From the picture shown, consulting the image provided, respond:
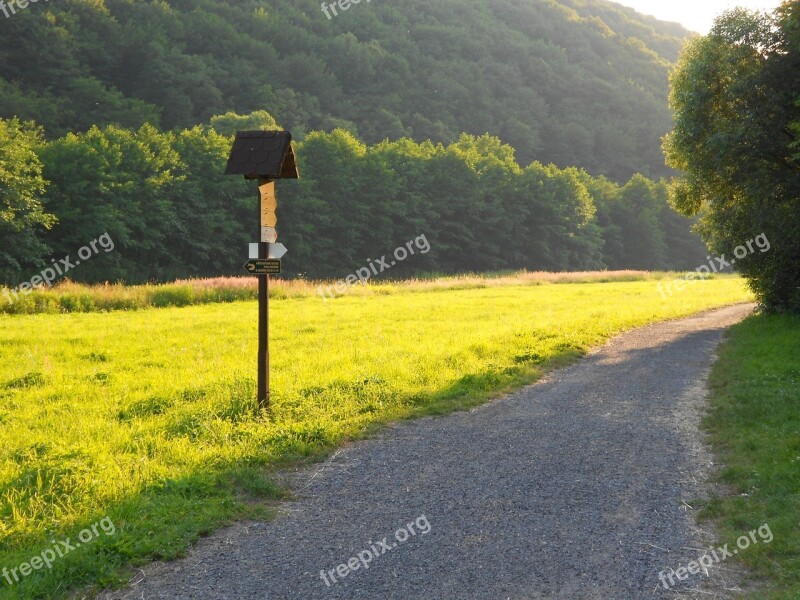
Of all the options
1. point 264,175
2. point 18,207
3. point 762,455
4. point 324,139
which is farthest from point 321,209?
point 762,455

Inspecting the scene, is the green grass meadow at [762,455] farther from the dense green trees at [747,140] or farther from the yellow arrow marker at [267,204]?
the yellow arrow marker at [267,204]

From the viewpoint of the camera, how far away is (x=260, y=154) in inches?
371

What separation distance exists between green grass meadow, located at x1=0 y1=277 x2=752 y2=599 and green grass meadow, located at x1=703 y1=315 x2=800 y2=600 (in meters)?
0.67

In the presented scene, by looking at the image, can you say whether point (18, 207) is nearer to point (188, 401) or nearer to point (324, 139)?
point (324, 139)

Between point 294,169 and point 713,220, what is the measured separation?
17.2 metres

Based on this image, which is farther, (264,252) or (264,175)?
(264,252)

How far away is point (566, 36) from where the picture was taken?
6117 inches

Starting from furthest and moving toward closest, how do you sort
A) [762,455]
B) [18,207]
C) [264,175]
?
[18,207], [264,175], [762,455]

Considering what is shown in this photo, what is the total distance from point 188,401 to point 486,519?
6230mm

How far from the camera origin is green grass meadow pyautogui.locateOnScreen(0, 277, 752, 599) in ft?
19.9

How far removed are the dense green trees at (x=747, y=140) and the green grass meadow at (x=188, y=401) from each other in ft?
15.9

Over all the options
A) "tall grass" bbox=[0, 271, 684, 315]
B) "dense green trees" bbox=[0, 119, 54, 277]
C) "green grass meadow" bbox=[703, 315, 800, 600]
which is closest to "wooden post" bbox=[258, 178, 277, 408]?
"green grass meadow" bbox=[703, 315, 800, 600]

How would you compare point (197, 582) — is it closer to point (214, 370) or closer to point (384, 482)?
point (384, 482)

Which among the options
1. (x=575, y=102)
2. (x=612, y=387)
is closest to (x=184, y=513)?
(x=612, y=387)
